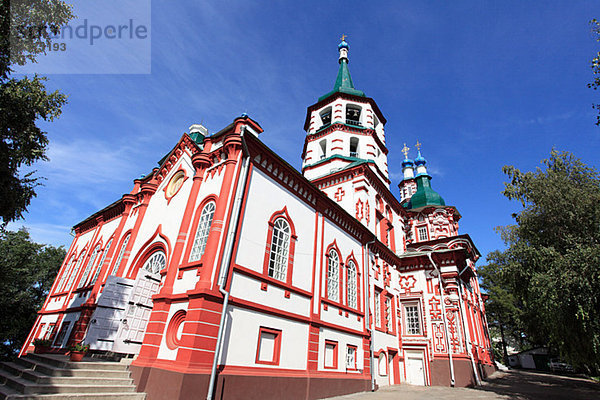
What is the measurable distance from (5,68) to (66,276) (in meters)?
14.0

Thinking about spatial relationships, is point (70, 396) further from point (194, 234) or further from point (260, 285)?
point (260, 285)

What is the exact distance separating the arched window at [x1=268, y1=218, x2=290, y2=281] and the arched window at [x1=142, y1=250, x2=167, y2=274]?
3.92 m

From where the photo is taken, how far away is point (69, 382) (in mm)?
8195

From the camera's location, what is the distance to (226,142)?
1106 cm

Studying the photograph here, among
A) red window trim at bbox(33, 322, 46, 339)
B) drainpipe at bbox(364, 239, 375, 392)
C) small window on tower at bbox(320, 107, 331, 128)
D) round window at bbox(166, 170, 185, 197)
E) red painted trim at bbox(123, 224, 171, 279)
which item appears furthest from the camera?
small window on tower at bbox(320, 107, 331, 128)

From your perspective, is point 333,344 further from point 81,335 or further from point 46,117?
point 46,117

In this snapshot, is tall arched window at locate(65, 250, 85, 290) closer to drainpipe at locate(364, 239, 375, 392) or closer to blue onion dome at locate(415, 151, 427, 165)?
drainpipe at locate(364, 239, 375, 392)

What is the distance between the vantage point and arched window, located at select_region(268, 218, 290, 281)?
11.5 m

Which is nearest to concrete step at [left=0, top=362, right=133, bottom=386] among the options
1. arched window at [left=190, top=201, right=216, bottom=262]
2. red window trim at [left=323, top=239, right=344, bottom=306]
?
arched window at [left=190, top=201, right=216, bottom=262]

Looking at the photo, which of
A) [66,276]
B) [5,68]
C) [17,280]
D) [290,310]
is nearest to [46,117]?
[5,68]

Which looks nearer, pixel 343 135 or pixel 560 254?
pixel 560 254

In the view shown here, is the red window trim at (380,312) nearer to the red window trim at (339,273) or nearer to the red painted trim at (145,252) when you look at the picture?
the red window trim at (339,273)

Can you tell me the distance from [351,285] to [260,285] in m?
7.11

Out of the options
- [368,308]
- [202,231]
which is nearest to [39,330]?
[202,231]
